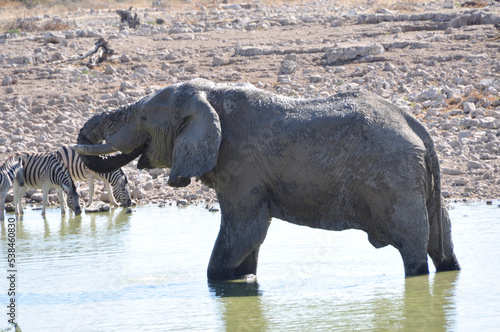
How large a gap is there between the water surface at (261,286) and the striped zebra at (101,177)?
2423 millimetres

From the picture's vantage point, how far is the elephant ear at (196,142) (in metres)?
6.52

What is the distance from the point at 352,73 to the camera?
56.6ft

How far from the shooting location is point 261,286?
22.9 ft

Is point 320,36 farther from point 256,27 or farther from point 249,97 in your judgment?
point 249,97

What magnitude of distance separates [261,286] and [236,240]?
1.80 feet

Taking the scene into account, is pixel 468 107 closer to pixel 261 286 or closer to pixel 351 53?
pixel 351 53

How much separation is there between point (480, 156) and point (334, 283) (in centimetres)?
621

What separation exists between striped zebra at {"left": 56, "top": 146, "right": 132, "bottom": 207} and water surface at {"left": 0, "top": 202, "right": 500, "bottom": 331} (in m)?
2.42

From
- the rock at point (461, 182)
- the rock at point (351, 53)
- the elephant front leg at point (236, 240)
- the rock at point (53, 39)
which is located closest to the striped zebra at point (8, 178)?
the rock at point (461, 182)

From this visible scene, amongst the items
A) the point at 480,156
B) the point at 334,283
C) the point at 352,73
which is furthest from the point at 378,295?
the point at 352,73

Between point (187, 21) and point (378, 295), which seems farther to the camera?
point (187, 21)

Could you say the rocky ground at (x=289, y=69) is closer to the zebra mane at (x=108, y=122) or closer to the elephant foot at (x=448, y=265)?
the elephant foot at (x=448, y=265)

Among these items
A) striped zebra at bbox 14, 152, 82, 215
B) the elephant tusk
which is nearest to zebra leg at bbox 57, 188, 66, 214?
striped zebra at bbox 14, 152, 82, 215

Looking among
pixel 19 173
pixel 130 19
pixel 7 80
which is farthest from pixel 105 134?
pixel 130 19
